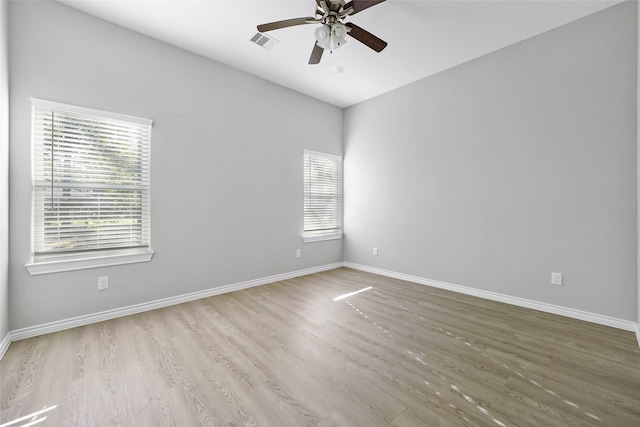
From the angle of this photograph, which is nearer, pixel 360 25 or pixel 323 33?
pixel 323 33

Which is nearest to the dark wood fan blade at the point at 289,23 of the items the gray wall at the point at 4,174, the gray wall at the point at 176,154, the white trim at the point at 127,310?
the gray wall at the point at 176,154

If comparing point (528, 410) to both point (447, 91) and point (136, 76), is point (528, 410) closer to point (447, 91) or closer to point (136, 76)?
point (447, 91)

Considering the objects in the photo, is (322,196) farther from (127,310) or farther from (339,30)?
(127,310)

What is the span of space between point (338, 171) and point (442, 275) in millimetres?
2570

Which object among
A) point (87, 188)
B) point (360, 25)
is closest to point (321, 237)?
point (360, 25)

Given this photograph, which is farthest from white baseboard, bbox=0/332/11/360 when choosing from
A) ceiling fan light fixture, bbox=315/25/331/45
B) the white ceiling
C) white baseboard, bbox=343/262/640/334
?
white baseboard, bbox=343/262/640/334

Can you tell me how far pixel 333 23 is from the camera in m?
2.27

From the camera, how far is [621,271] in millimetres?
2568

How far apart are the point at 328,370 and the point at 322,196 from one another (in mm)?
3331

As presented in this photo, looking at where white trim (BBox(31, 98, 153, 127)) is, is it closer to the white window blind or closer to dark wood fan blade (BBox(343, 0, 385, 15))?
the white window blind

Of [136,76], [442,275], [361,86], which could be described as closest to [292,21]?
[136,76]

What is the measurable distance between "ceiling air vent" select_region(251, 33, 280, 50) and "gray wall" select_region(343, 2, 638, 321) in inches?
84.2

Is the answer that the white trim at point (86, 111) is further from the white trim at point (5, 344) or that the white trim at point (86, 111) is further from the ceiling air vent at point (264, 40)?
the white trim at point (5, 344)

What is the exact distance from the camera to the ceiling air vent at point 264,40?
3029mm
